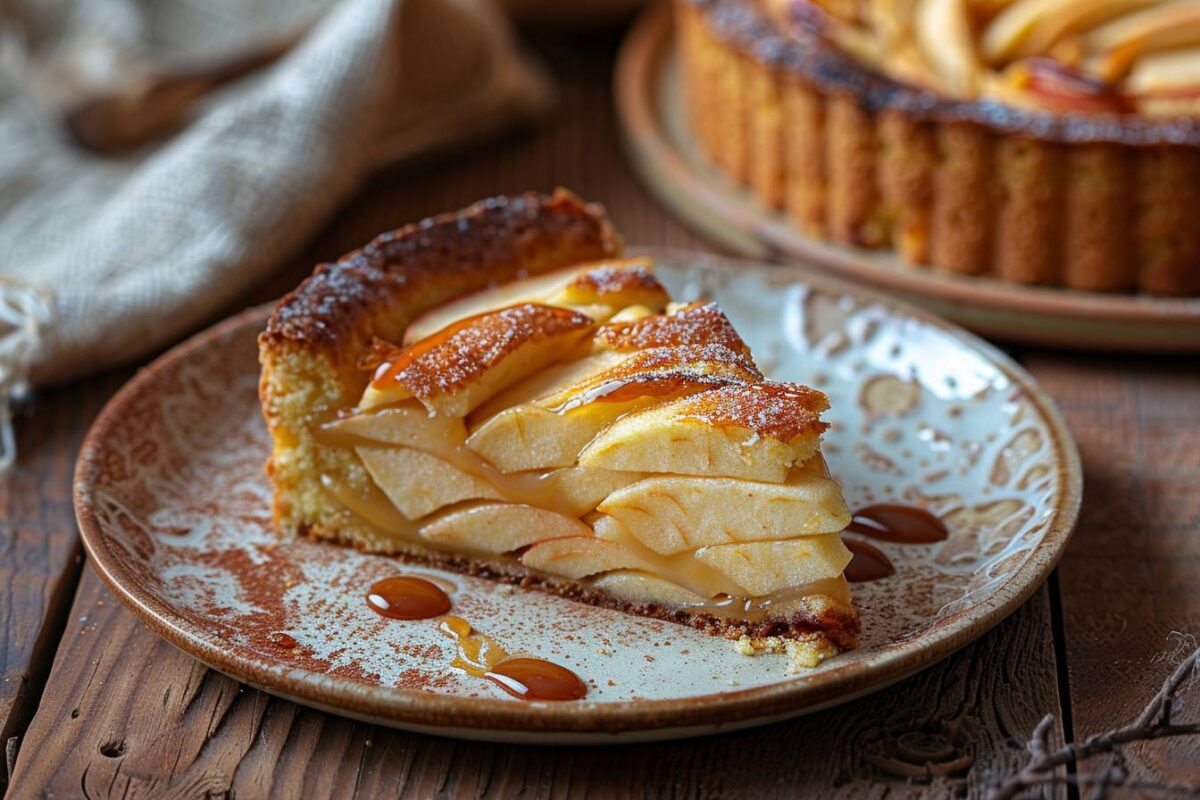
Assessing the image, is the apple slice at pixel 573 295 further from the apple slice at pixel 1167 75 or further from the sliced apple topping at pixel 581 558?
the apple slice at pixel 1167 75

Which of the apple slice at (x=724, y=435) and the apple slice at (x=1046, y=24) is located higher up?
the apple slice at (x=1046, y=24)

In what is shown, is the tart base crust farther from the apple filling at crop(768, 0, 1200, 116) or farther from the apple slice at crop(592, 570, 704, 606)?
the apple filling at crop(768, 0, 1200, 116)

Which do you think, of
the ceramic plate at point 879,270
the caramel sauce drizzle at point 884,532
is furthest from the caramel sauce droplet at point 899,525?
the ceramic plate at point 879,270

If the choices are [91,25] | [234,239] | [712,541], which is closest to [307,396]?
[712,541]

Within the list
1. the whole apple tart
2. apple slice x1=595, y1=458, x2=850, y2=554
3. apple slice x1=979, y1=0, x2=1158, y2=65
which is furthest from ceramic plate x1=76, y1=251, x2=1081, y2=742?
apple slice x1=979, y1=0, x2=1158, y2=65

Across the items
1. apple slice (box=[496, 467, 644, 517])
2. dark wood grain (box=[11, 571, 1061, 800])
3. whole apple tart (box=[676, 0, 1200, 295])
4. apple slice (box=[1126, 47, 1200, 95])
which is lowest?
dark wood grain (box=[11, 571, 1061, 800])

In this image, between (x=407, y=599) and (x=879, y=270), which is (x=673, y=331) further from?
(x=879, y=270)
